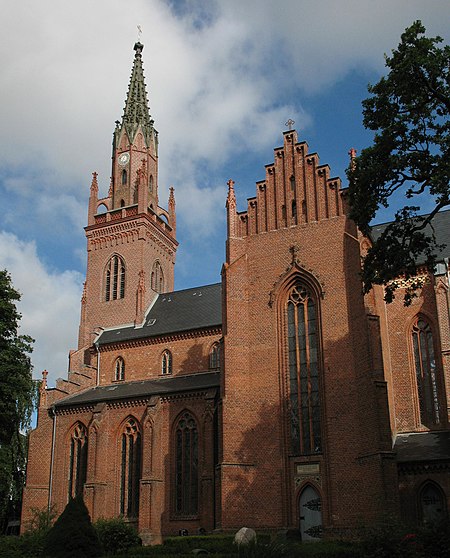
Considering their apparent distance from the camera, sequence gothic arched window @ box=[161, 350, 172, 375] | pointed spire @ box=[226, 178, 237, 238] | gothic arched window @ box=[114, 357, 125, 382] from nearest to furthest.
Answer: pointed spire @ box=[226, 178, 237, 238]
gothic arched window @ box=[161, 350, 172, 375]
gothic arched window @ box=[114, 357, 125, 382]

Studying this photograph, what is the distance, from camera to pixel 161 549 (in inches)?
1021

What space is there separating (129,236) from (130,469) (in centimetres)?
2055

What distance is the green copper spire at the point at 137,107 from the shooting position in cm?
5747

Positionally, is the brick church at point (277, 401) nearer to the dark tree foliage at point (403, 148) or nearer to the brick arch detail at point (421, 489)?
the brick arch detail at point (421, 489)

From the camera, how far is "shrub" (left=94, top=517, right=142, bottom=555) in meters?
28.9

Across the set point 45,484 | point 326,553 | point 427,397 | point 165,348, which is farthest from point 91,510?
point 326,553

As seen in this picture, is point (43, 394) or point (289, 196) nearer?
point (289, 196)

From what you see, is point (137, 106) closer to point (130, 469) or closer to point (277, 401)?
point (130, 469)

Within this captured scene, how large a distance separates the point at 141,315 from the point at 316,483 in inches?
908

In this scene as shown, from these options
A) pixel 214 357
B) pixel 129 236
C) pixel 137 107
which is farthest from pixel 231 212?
pixel 137 107

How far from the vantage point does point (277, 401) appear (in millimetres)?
30594

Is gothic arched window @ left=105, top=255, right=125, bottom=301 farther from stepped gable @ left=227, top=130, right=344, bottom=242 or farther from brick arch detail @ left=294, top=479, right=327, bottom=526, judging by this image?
brick arch detail @ left=294, top=479, right=327, bottom=526

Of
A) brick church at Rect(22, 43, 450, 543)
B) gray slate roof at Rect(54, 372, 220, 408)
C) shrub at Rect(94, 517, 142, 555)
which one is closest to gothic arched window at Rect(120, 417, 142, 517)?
brick church at Rect(22, 43, 450, 543)

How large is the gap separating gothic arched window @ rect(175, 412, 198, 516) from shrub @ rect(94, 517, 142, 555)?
586 cm
